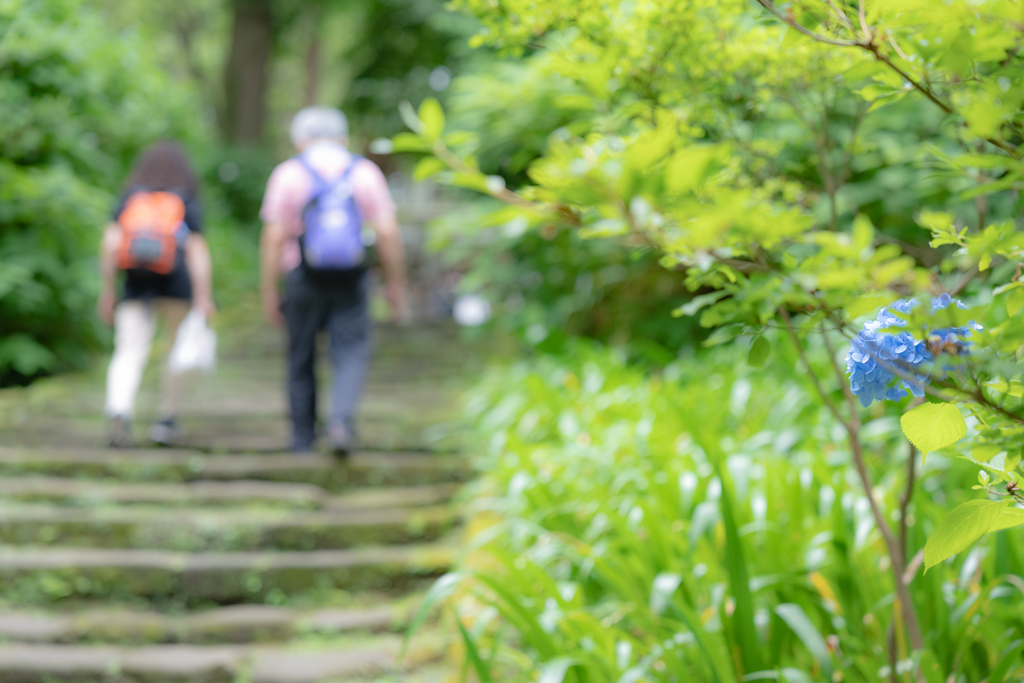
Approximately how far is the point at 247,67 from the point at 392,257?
9.78 m

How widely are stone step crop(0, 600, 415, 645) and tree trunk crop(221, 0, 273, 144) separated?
11.0m

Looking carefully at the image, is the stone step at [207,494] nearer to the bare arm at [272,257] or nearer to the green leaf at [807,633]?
the bare arm at [272,257]

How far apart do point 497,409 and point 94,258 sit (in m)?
3.46

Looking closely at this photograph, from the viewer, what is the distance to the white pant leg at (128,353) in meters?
3.95

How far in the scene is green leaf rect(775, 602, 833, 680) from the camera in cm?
153

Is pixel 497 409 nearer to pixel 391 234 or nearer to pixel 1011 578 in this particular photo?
pixel 391 234

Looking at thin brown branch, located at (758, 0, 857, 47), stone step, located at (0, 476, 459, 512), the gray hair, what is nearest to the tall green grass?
stone step, located at (0, 476, 459, 512)

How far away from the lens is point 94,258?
570 cm

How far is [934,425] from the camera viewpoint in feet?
2.60

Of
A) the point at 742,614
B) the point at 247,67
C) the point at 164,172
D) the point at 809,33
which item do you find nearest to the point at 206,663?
the point at 742,614

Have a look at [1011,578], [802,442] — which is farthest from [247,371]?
[1011,578]

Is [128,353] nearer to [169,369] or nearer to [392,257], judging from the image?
[169,369]

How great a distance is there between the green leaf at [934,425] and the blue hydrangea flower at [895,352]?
2 cm

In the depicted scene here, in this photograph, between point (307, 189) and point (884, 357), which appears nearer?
point (884, 357)
